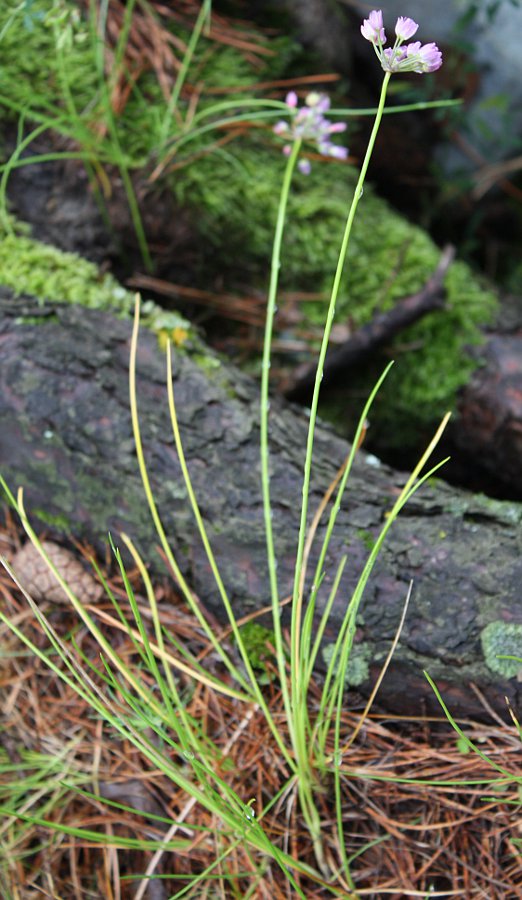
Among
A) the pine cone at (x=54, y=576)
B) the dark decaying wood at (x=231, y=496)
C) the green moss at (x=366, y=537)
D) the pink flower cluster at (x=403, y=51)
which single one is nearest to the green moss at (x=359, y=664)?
the dark decaying wood at (x=231, y=496)

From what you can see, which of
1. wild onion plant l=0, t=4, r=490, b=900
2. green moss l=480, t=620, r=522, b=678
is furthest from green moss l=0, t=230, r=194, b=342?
green moss l=480, t=620, r=522, b=678

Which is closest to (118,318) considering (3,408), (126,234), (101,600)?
(3,408)

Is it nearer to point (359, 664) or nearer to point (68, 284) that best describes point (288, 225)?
point (68, 284)

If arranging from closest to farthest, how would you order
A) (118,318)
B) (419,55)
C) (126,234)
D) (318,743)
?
(419,55) → (318,743) → (118,318) → (126,234)

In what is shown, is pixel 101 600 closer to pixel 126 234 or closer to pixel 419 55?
pixel 126 234

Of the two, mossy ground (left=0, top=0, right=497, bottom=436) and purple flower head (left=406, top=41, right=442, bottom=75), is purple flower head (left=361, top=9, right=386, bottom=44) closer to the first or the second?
purple flower head (left=406, top=41, right=442, bottom=75)

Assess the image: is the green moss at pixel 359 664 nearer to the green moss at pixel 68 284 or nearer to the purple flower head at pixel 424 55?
the green moss at pixel 68 284

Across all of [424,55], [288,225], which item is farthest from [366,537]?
[288,225]
